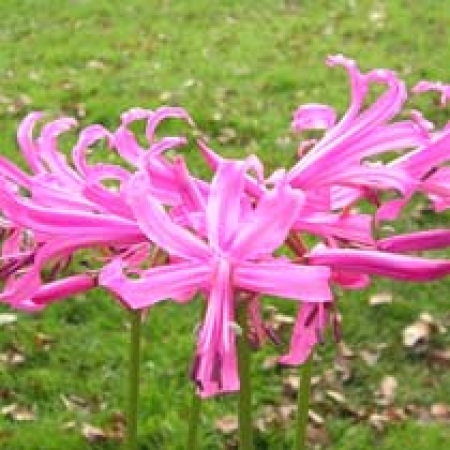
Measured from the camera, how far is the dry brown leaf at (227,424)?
3.40m

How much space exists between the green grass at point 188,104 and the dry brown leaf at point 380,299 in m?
0.03

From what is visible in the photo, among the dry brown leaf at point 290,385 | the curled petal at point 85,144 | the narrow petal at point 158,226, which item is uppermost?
the curled petal at point 85,144

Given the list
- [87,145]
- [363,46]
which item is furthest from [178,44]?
[87,145]

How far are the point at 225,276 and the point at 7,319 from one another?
3.24 m

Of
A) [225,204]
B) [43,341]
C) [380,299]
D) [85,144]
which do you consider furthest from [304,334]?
[380,299]

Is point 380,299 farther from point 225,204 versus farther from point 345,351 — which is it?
point 225,204

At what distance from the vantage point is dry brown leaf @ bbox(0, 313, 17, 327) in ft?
13.0

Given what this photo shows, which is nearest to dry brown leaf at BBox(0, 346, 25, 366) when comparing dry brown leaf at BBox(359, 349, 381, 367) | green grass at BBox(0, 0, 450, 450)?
green grass at BBox(0, 0, 450, 450)

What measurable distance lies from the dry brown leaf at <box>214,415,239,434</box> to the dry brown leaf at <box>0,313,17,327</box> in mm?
922

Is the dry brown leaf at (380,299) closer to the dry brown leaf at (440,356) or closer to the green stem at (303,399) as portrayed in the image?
the dry brown leaf at (440,356)

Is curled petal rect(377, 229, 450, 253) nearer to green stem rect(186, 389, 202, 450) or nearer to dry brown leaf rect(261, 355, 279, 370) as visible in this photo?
green stem rect(186, 389, 202, 450)

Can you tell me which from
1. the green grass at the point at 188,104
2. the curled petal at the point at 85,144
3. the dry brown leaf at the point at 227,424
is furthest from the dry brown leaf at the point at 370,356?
the curled petal at the point at 85,144

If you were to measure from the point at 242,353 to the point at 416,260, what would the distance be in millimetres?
190

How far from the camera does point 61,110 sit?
6289 millimetres
